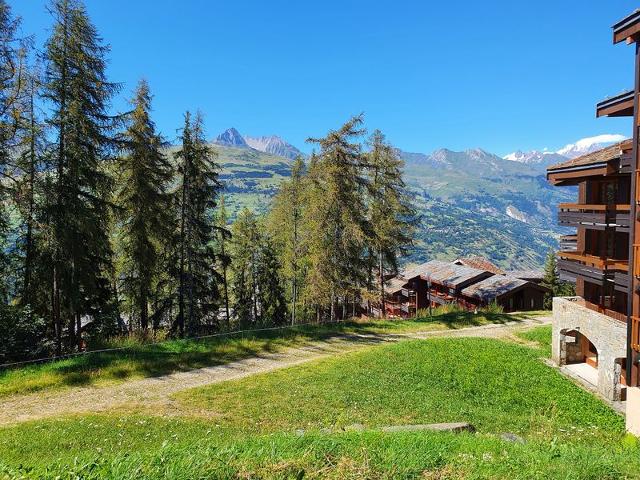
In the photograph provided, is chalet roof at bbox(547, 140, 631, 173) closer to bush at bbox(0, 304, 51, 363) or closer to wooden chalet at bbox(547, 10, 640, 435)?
wooden chalet at bbox(547, 10, 640, 435)

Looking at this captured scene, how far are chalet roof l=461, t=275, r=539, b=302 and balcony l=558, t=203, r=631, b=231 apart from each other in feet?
95.7

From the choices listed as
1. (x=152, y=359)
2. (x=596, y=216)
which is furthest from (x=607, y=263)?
(x=152, y=359)

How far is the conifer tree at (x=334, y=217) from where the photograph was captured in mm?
26625

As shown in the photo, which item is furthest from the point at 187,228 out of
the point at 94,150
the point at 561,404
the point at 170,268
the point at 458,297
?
the point at 458,297

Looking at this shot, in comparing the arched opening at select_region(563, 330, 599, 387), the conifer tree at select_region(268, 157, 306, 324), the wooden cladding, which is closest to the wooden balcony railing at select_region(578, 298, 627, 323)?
the arched opening at select_region(563, 330, 599, 387)

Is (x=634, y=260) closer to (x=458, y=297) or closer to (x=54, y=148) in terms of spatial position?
(x=54, y=148)

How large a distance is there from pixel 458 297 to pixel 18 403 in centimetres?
4823

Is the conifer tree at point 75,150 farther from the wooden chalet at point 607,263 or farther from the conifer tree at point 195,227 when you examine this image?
the wooden chalet at point 607,263

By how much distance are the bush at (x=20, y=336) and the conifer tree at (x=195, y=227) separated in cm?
817

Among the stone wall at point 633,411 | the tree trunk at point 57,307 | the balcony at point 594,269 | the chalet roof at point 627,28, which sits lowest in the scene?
the stone wall at point 633,411

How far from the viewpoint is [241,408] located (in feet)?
42.4

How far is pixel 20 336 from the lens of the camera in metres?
17.6

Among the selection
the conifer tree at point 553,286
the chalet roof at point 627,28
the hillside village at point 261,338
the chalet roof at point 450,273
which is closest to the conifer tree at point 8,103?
the hillside village at point 261,338

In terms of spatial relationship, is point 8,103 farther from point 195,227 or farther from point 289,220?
point 289,220
